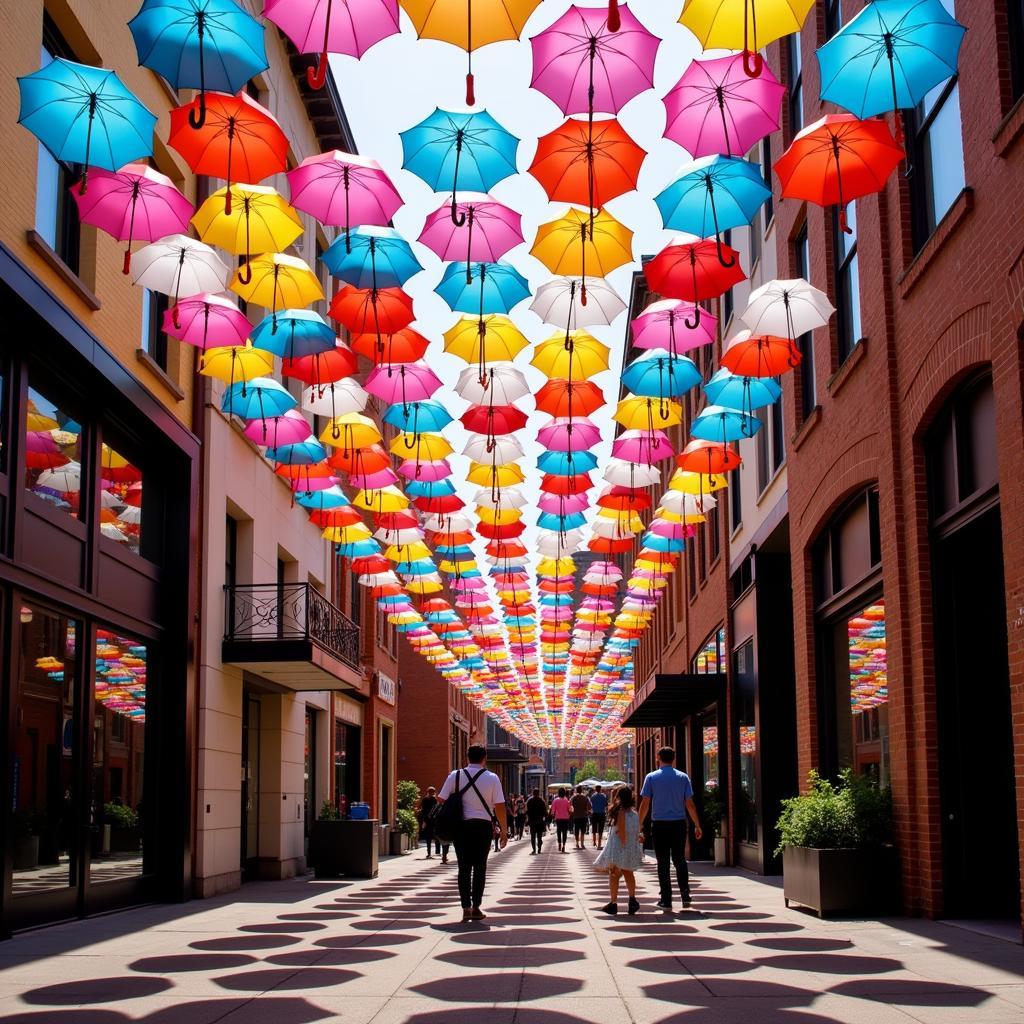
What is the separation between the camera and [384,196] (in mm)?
13656

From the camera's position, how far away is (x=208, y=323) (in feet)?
51.5

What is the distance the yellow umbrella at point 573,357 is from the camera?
Result: 17.9 metres

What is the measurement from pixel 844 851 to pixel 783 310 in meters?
6.10

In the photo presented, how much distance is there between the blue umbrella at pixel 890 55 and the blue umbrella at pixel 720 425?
308 inches

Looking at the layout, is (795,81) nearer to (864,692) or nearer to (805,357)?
(805,357)

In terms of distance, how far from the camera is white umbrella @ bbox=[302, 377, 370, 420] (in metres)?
18.9

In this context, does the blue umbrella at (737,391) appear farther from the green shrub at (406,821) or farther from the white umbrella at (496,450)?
the green shrub at (406,821)

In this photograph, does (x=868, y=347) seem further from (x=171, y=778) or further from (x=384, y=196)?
(x=171, y=778)

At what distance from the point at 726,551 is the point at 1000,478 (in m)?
17.0

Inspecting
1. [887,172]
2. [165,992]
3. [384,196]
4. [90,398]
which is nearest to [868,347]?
[887,172]

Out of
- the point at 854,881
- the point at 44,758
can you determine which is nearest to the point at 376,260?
the point at 44,758

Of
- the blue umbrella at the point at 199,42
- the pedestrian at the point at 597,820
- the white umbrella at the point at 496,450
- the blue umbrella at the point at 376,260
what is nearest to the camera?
the blue umbrella at the point at 199,42

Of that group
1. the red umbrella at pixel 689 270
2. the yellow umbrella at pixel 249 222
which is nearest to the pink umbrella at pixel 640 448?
the red umbrella at pixel 689 270

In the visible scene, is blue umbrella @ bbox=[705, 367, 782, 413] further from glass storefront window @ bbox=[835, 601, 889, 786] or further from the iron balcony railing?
the iron balcony railing
